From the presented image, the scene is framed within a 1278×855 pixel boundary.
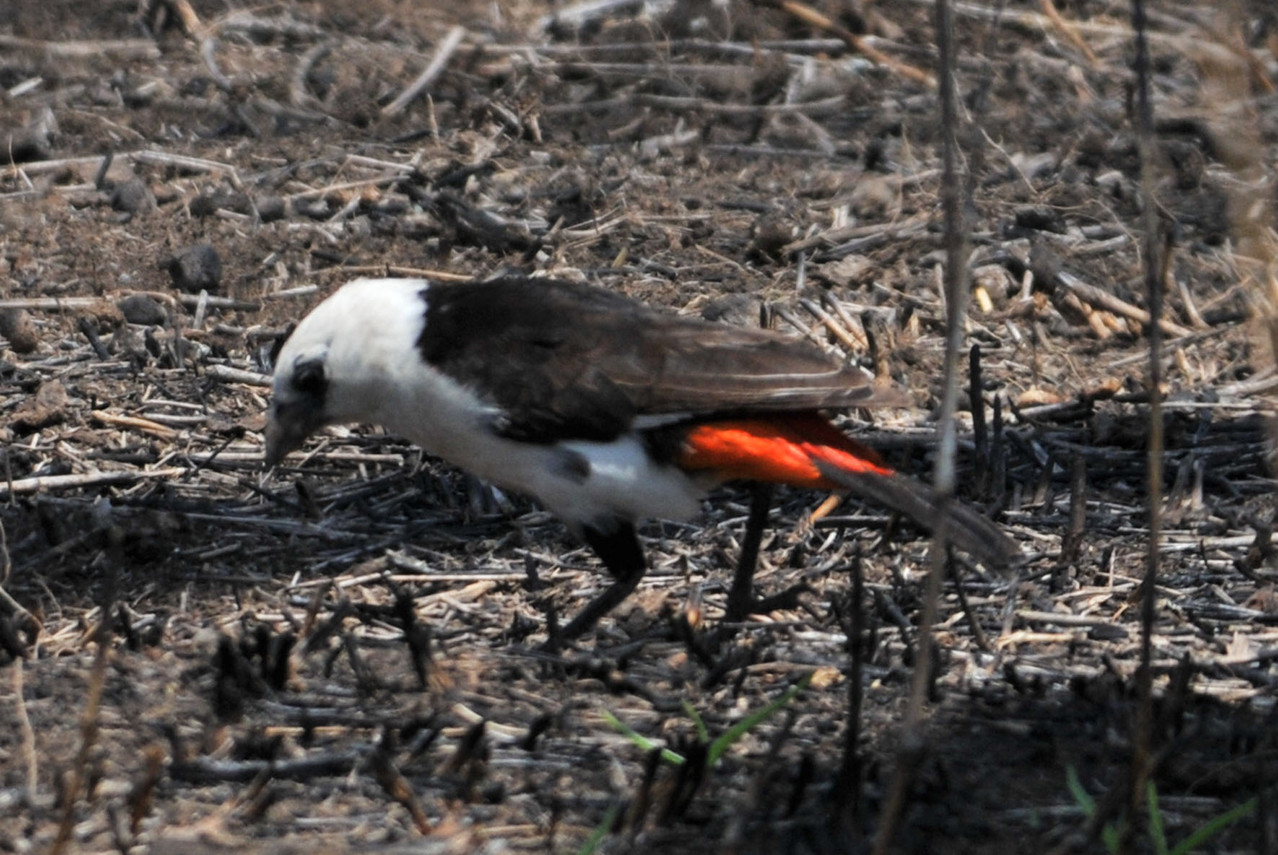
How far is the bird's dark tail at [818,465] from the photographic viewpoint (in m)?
4.13

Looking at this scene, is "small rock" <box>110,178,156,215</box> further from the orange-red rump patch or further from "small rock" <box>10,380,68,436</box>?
the orange-red rump patch

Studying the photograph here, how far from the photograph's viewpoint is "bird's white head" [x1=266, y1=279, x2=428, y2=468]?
4594 millimetres

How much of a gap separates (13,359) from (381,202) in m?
1.61

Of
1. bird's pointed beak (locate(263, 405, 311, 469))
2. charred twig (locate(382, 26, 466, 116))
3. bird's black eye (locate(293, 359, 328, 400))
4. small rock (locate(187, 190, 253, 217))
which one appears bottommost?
bird's pointed beak (locate(263, 405, 311, 469))

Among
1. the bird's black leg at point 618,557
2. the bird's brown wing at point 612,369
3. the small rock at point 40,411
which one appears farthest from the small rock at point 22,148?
the bird's black leg at point 618,557

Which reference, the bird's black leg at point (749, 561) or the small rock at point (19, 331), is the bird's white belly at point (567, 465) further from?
the small rock at point (19, 331)

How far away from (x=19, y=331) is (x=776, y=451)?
274 centimetres

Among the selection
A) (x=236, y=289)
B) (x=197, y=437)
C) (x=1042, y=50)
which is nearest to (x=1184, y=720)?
(x=197, y=437)

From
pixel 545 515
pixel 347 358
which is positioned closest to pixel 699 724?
pixel 347 358

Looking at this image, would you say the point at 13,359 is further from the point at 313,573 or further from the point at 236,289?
the point at 313,573

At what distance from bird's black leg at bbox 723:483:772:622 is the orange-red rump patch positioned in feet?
0.53

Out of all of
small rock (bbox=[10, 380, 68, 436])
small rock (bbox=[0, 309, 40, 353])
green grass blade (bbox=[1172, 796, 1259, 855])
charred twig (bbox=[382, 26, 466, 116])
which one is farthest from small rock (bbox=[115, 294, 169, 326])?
green grass blade (bbox=[1172, 796, 1259, 855])

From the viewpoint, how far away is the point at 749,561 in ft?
14.9

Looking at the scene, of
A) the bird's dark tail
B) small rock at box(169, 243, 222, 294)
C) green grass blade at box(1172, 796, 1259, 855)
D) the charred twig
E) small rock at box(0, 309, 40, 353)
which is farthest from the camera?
the charred twig
